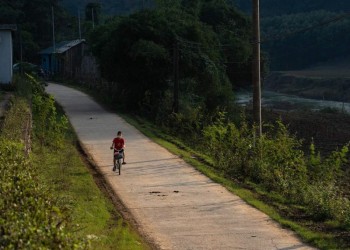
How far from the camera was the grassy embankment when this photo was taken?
973 cm

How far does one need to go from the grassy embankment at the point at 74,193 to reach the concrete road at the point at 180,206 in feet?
1.64

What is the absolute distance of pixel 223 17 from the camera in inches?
1817

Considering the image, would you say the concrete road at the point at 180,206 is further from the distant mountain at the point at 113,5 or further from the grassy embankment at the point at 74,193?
the distant mountain at the point at 113,5

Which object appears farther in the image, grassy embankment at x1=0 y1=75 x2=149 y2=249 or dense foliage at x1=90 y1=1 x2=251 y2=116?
dense foliage at x1=90 y1=1 x2=251 y2=116

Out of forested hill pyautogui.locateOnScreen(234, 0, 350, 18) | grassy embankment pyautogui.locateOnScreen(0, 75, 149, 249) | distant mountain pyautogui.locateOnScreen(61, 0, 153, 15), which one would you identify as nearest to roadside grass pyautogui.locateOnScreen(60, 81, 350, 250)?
grassy embankment pyautogui.locateOnScreen(0, 75, 149, 249)

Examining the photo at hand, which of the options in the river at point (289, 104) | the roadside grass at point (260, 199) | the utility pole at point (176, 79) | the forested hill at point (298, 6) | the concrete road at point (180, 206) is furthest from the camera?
the forested hill at point (298, 6)

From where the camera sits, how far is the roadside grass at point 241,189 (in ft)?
36.8

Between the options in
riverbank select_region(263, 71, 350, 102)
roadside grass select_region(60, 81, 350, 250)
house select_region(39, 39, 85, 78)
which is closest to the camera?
roadside grass select_region(60, 81, 350, 250)

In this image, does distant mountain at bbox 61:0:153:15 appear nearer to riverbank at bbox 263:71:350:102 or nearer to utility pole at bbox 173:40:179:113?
riverbank at bbox 263:71:350:102

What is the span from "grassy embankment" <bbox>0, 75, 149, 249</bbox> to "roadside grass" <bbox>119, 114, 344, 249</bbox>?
9.44 ft

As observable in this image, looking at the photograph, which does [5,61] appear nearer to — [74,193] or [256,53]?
[256,53]

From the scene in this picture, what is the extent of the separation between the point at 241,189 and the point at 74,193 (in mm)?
4120

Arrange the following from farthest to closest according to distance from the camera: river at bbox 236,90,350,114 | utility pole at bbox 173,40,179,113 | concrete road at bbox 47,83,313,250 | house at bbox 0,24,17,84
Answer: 1. river at bbox 236,90,350,114
2. house at bbox 0,24,17,84
3. utility pole at bbox 173,40,179,113
4. concrete road at bbox 47,83,313,250

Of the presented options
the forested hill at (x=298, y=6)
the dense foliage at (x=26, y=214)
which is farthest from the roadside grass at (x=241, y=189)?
the forested hill at (x=298, y=6)
